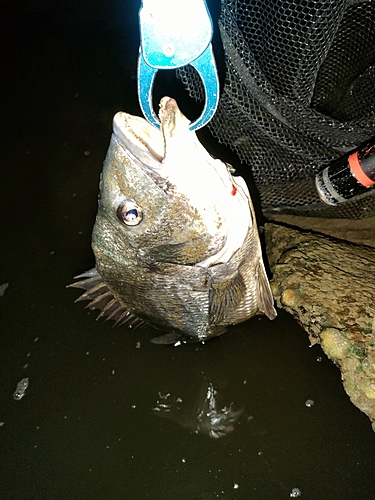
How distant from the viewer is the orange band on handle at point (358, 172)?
1.97 metres

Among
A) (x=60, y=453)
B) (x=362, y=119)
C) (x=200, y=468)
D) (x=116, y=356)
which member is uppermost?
(x=362, y=119)

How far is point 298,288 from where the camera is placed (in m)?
2.29

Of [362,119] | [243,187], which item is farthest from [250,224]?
[362,119]

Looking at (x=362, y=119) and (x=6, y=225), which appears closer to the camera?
(x=362, y=119)

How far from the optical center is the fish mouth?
59.4 inches

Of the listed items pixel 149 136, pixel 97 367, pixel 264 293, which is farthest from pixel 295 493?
pixel 149 136

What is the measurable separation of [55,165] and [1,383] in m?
2.08

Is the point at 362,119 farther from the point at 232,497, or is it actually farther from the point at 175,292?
the point at 232,497

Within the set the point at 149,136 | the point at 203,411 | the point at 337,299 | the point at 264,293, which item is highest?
the point at 149,136

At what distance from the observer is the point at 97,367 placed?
3463 mm

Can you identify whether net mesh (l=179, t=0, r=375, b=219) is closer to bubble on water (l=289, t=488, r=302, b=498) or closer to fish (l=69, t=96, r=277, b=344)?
fish (l=69, t=96, r=277, b=344)

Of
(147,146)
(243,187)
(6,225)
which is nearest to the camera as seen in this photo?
(147,146)

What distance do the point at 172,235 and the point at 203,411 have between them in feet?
6.43

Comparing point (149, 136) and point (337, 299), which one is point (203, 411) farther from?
point (149, 136)
